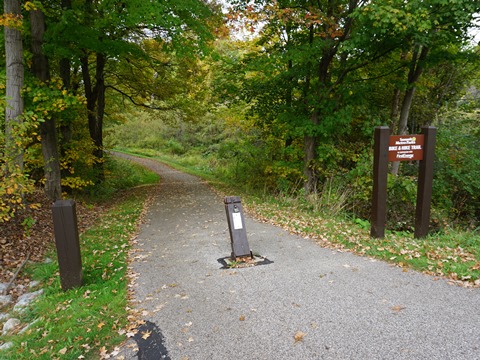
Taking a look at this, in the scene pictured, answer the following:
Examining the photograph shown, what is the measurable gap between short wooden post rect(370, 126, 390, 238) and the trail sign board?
120 mm

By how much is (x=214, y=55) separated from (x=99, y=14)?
3.98 m

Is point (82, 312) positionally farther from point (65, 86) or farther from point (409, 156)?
point (65, 86)

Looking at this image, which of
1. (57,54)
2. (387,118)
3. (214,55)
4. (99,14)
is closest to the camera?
(57,54)

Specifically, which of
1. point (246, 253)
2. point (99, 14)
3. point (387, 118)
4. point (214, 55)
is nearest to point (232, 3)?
point (214, 55)

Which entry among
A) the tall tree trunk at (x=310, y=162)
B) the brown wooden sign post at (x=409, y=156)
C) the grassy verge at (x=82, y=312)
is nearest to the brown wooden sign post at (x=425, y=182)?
the brown wooden sign post at (x=409, y=156)

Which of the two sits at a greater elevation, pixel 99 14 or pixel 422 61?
pixel 99 14

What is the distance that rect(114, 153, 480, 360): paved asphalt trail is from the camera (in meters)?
3.60

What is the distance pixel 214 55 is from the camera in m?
10.7

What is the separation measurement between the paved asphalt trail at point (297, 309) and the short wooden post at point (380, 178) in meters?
1.22

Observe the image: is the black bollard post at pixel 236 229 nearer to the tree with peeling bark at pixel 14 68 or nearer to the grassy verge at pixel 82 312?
the grassy verge at pixel 82 312

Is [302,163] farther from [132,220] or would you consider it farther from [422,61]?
[132,220]

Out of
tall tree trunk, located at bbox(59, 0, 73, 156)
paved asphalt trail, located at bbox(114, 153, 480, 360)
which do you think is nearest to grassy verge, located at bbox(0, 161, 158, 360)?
paved asphalt trail, located at bbox(114, 153, 480, 360)

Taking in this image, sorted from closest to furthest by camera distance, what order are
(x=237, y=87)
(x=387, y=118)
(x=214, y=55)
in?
(x=214, y=55), (x=387, y=118), (x=237, y=87)

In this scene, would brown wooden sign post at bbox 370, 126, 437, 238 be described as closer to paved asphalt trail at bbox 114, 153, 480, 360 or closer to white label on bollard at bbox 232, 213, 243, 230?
paved asphalt trail at bbox 114, 153, 480, 360
